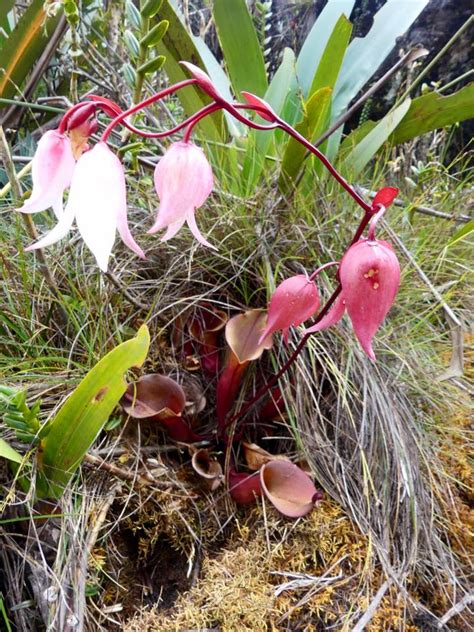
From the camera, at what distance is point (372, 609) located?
2.07 ft

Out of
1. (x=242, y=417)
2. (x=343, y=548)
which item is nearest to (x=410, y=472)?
(x=343, y=548)

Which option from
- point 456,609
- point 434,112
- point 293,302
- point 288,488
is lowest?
point 456,609

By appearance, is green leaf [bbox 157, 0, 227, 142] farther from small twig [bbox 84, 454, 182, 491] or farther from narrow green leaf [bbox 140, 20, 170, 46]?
small twig [bbox 84, 454, 182, 491]

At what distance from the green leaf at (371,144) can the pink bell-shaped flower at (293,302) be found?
1.79 ft

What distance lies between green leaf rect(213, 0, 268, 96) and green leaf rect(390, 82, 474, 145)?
0.32m

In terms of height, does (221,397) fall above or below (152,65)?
below

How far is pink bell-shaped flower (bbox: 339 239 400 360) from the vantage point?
1.36ft

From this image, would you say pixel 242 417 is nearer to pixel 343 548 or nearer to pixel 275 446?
pixel 275 446

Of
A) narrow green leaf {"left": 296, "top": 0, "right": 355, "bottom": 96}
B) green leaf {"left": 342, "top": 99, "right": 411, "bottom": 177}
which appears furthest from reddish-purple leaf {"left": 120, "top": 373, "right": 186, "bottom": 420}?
narrow green leaf {"left": 296, "top": 0, "right": 355, "bottom": 96}

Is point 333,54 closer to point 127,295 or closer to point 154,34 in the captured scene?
point 154,34

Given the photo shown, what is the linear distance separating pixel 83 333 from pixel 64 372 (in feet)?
0.25

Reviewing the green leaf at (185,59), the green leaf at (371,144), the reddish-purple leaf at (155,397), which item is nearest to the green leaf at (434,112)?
the green leaf at (371,144)

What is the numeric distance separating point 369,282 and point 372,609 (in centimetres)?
44

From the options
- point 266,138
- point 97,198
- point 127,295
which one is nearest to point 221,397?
point 127,295
